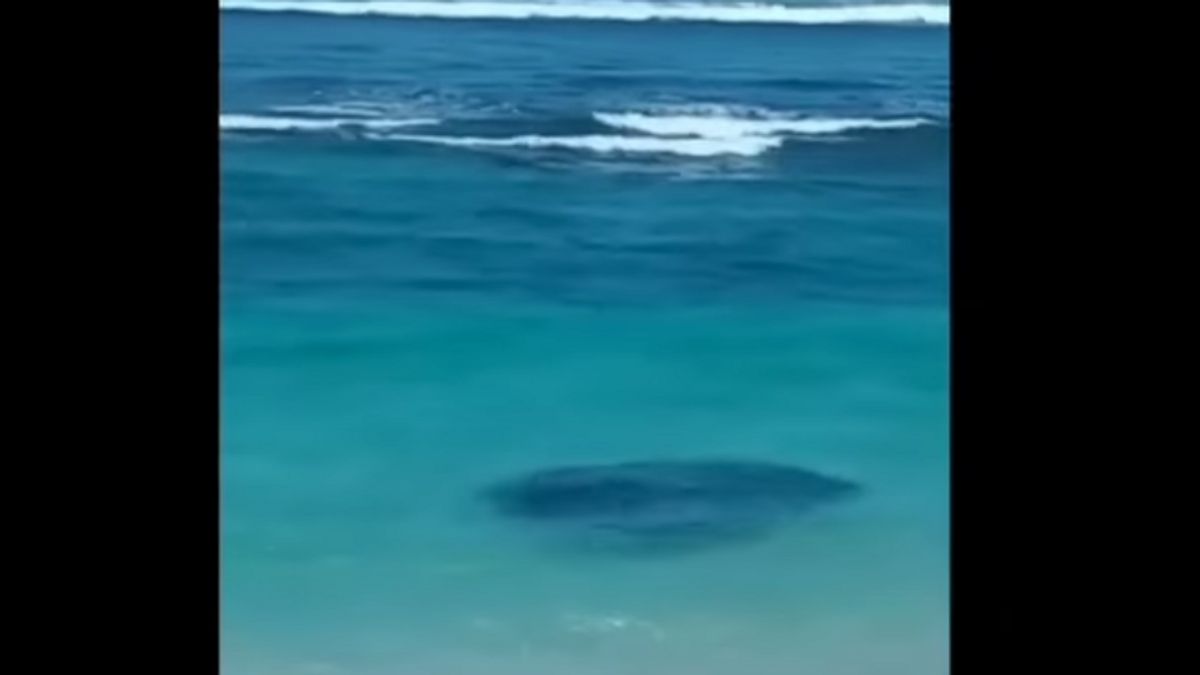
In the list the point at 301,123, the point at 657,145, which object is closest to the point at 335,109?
the point at 301,123

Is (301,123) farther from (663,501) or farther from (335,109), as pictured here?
(663,501)

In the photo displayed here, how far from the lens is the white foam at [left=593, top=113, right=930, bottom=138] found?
3191mm

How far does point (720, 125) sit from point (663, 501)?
700mm

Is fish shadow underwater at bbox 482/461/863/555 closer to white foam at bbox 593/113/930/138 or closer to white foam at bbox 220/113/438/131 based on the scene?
white foam at bbox 593/113/930/138

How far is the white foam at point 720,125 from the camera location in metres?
3.19

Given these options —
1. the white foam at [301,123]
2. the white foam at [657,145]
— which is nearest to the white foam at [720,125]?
the white foam at [657,145]

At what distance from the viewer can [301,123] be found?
348cm

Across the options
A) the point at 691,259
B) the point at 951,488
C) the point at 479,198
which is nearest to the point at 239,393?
the point at 479,198

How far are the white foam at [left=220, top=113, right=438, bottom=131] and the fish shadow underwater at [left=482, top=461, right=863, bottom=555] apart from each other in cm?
78

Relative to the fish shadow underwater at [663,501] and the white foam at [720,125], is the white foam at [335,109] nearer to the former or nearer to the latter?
the white foam at [720,125]
